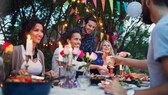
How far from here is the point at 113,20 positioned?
9953mm

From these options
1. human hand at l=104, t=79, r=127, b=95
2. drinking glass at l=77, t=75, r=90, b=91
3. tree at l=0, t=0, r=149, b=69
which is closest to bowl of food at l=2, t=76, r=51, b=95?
human hand at l=104, t=79, r=127, b=95

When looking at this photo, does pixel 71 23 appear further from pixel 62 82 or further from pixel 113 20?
pixel 62 82

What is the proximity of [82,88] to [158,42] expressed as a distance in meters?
1.14

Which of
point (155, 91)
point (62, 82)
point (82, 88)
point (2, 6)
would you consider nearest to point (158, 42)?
point (155, 91)

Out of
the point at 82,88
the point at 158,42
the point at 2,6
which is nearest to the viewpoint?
the point at 158,42

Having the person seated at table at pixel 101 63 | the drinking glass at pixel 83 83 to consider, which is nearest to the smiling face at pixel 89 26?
the person seated at table at pixel 101 63

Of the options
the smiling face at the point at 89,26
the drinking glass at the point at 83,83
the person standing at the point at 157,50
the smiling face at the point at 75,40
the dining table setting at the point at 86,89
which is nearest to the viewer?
the person standing at the point at 157,50

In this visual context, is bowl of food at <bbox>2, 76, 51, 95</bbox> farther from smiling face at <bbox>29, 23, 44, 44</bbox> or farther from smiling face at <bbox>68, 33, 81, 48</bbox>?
smiling face at <bbox>68, 33, 81, 48</bbox>

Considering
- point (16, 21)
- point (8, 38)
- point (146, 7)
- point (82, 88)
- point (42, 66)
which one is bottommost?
point (82, 88)

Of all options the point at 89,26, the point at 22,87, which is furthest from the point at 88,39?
the point at 22,87

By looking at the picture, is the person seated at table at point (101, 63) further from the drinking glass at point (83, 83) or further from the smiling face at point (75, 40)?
the drinking glass at point (83, 83)

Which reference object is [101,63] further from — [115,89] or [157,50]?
[157,50]

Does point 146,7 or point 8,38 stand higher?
point 8,38

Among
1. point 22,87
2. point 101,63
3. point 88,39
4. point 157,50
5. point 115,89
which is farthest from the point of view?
point 88,39
